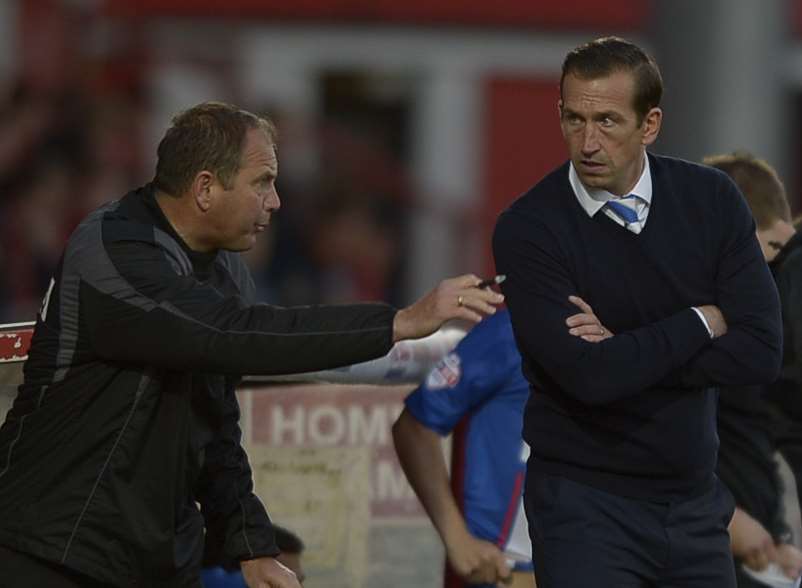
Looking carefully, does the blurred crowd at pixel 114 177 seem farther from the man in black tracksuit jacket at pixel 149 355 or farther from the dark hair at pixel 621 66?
the dark hair at pixel 621 66

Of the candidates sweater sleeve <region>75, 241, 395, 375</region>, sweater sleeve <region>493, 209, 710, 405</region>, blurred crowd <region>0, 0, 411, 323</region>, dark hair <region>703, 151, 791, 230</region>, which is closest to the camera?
sweater sleeve <region>75, 241, 395, 375</region>

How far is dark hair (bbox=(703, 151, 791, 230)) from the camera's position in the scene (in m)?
5.07

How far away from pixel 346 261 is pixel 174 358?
7.63 meters

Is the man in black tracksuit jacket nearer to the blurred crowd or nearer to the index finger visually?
the index finger

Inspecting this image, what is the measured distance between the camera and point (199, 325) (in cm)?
388

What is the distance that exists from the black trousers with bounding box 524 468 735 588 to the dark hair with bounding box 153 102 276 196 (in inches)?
36.5

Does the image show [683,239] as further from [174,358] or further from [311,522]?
[311,522]

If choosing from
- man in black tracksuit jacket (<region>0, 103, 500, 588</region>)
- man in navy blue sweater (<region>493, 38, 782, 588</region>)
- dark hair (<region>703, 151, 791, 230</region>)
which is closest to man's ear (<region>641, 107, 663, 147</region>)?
man in navy blue sweater (<region>493, 38, 782, 588</region>)

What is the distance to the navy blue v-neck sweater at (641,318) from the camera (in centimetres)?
404

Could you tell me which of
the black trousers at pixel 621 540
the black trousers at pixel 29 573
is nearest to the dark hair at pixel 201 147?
the black trousers at pixel 29 573

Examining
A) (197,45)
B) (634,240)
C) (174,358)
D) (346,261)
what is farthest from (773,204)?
(197,45)

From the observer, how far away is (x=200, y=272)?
13.6 feet

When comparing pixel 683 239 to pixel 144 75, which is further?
pixel 144 75

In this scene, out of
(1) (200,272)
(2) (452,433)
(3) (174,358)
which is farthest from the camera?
(2) (452,433)
